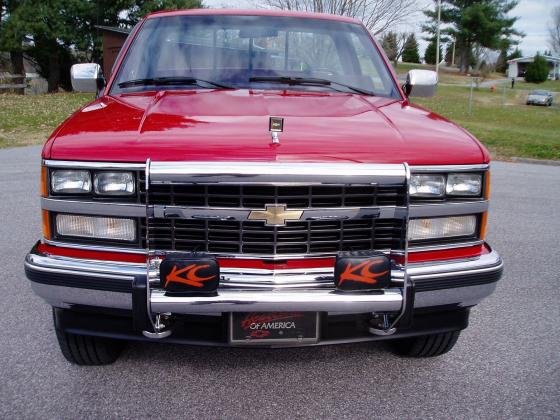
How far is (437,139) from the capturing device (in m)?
2.67

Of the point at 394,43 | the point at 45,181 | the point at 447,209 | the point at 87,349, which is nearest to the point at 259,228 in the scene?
the point at 447,209

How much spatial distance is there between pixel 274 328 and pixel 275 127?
34.6 inches

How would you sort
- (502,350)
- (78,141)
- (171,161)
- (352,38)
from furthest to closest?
(352,38), (502,350), (78,141), (171,161)

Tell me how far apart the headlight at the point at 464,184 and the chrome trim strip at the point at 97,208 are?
1383 mm

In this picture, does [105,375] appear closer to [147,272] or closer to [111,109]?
[147,272]

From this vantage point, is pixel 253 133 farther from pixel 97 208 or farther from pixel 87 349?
pixel 87 349

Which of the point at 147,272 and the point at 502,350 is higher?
the point at 147,272

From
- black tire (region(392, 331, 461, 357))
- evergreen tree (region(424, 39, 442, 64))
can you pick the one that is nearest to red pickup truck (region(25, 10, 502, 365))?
black tire (region(392, 331, 461, 357))

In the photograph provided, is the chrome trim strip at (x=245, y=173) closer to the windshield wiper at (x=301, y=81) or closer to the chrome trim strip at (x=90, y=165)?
the chrome trim strip at (x=90, y=165)

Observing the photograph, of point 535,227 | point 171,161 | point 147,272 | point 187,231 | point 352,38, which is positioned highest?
point 352,38

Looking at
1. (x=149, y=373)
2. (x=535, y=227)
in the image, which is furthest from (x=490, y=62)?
(x=149, y=373)

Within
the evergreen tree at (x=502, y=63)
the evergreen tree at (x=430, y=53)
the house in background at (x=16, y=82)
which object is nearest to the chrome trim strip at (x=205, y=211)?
the house in background at (x=16, y=82)

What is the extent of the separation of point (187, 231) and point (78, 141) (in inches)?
25.0

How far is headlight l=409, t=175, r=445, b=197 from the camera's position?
8.40 ft
